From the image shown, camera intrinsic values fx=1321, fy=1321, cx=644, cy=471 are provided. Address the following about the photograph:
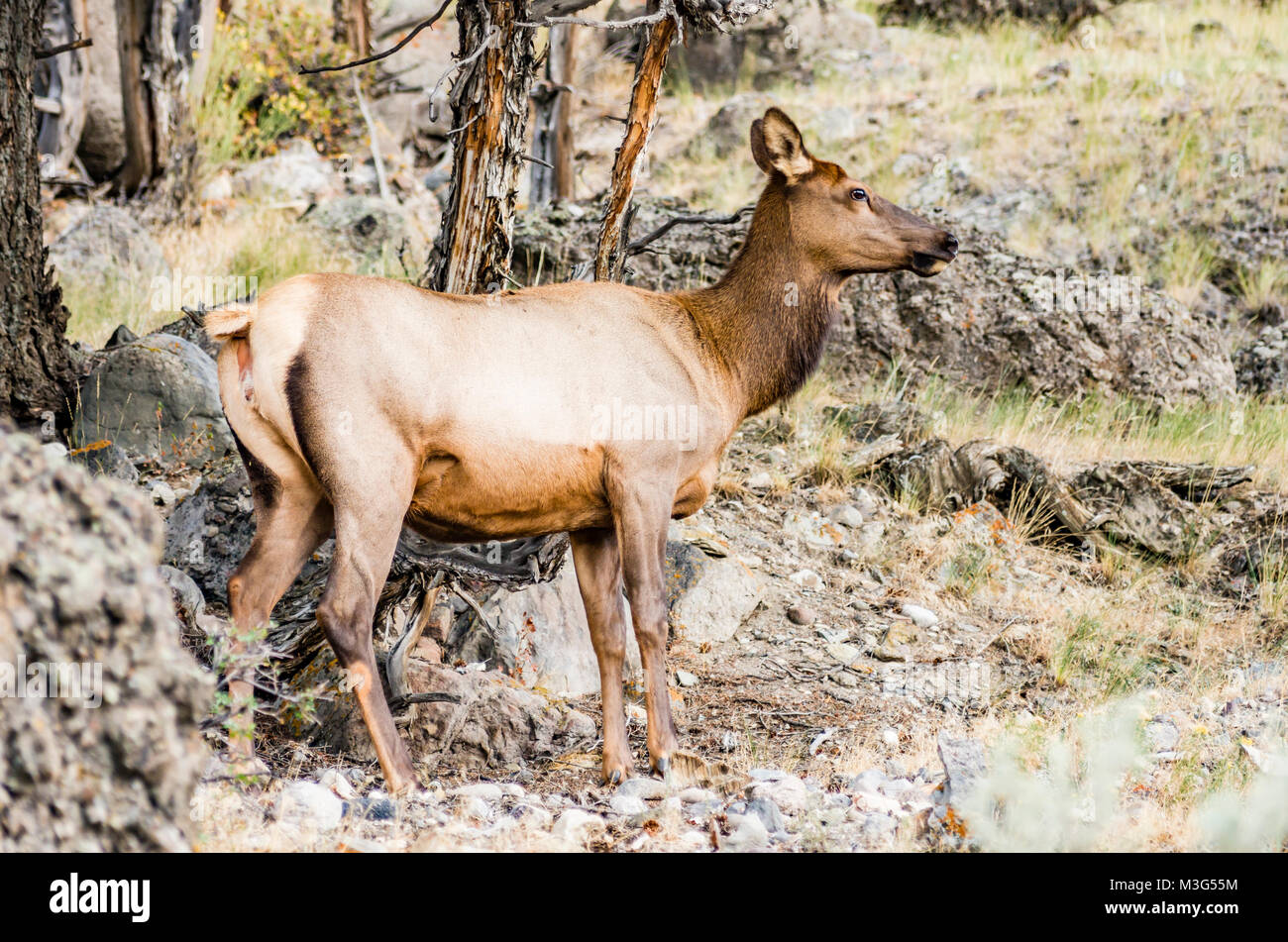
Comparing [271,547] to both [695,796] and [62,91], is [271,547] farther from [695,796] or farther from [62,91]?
[62,91]

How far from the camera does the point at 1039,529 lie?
9156 mm

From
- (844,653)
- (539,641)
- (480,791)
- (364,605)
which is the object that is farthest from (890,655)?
(364,605)

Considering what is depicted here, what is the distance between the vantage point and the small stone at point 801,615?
794 cm

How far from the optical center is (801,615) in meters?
7.95

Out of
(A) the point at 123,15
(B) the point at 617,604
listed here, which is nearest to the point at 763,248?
(B) the point at 617,604

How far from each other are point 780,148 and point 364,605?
9.75 ft

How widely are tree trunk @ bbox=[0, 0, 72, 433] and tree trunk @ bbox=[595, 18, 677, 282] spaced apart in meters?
3.34

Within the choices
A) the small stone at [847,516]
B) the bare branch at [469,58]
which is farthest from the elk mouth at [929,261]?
the small stone at [847,516]

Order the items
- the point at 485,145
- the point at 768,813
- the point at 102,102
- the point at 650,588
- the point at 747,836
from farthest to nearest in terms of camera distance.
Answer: the point at 102,102
the point at 485,145
the point at 650,588
the point at 768,813
the point at 747,836

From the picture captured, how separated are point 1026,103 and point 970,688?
11456 millimetres

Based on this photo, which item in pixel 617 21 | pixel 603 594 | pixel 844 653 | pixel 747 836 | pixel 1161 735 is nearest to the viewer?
pixel 747 836

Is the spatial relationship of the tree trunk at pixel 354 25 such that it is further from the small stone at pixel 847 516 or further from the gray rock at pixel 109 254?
the small stone at pixel 847 516

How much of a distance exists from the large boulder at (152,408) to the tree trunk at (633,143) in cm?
273

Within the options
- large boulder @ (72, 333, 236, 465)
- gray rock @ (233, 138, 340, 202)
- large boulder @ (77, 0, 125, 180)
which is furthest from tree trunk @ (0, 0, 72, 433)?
large boulder @ (77, 0, 125, 180)
